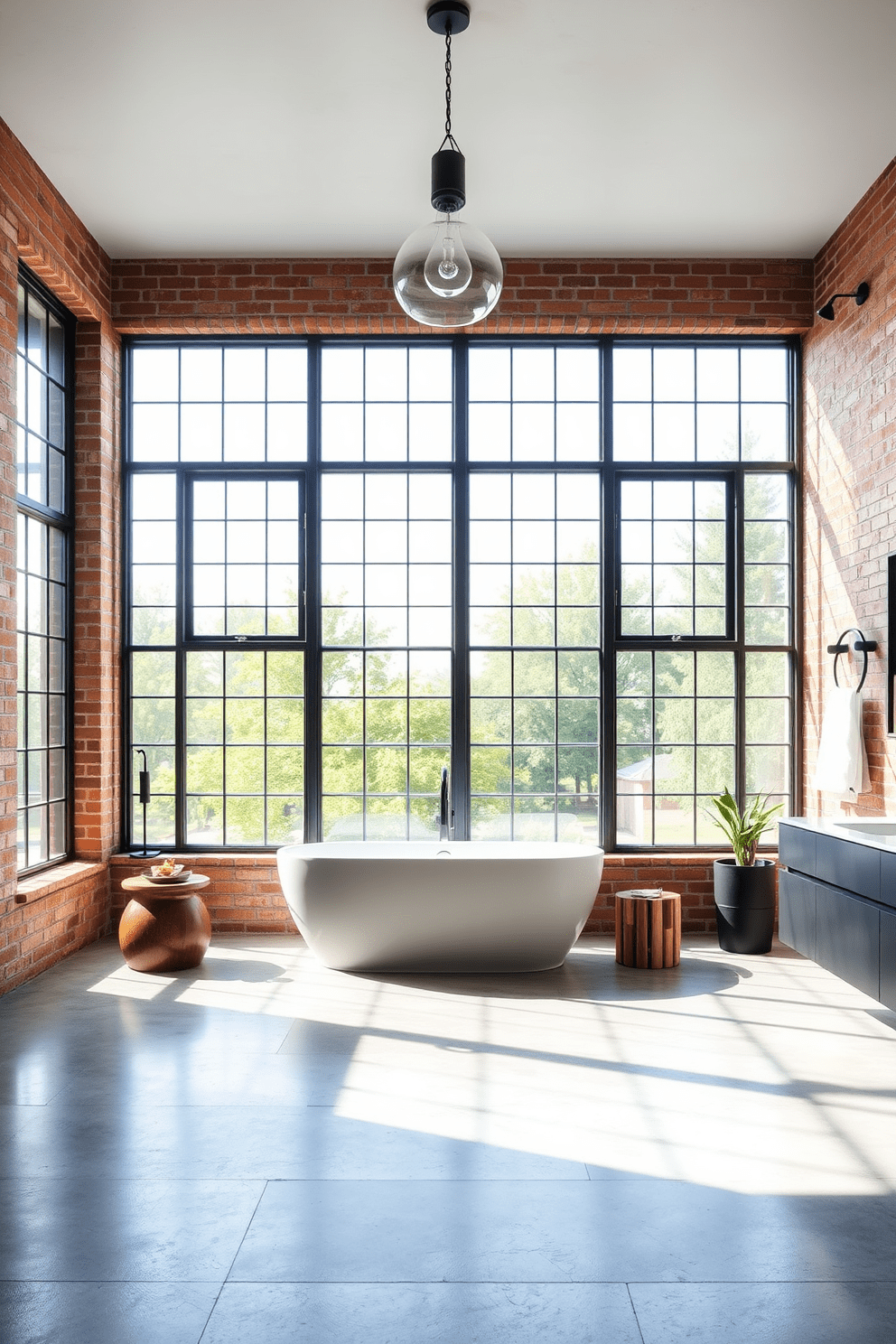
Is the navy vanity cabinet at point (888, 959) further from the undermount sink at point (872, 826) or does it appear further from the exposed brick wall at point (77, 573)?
the exposed brick wall at point (77, 573)

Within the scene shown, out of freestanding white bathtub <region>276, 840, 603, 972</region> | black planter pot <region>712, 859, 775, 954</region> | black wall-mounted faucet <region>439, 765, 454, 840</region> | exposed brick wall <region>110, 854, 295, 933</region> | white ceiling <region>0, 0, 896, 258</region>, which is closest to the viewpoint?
white ceiling <region>0, 0, 896, 258</region>

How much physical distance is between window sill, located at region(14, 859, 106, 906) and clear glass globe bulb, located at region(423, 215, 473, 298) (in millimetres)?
3127

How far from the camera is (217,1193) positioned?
8.25ft

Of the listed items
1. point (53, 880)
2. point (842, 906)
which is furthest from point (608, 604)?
point (53, 880)

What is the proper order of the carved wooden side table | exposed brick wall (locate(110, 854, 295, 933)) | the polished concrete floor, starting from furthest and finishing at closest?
1. exposed brick wall (locate(110, 854, 295, 933))
2. the carved wooden side table
3. the polished concrete floor

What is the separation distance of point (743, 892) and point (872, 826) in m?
1.01

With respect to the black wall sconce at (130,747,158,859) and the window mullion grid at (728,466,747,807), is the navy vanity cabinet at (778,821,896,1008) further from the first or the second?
the black wall sconce at (130,747,158,859)

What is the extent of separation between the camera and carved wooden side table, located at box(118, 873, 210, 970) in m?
4.68

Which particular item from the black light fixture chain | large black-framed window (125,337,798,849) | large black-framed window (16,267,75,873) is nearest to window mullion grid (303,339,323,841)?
large black-framed window (125,337,798,849)

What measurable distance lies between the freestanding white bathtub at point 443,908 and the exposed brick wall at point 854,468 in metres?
1.60

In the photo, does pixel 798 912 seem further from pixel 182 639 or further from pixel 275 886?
pixel 182 639

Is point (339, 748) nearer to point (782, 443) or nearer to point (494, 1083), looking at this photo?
point (494, 1083)

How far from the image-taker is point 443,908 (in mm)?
4555

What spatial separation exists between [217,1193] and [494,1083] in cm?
105
